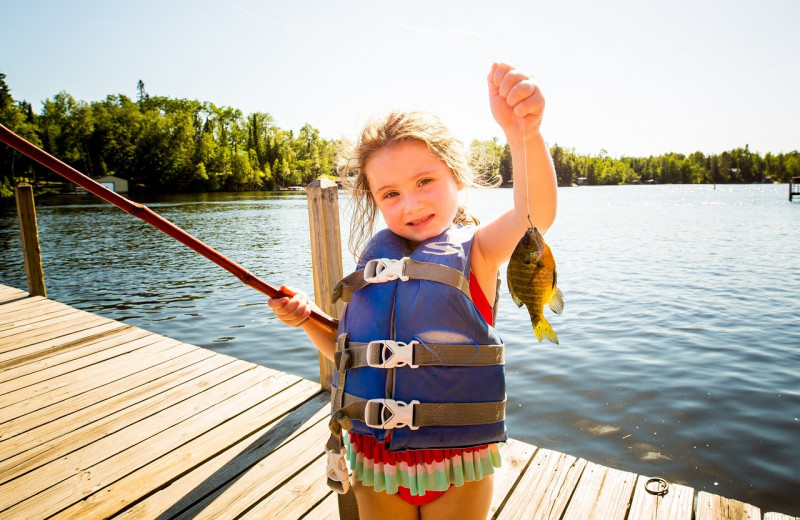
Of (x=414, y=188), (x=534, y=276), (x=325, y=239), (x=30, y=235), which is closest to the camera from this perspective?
(x=534, y=276)

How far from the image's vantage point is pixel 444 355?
1849 mm

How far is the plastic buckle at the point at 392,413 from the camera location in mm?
1772

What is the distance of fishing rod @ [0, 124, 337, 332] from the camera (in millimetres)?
1727

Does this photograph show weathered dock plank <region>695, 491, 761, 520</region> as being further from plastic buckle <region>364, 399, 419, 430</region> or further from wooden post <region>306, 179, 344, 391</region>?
wooden post <region>306, 179, 344, 391</region>

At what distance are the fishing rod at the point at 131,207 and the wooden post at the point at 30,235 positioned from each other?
764cm

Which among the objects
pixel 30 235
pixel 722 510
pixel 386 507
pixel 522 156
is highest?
pixel 522 156

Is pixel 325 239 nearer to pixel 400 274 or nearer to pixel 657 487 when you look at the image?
pixel 400 274

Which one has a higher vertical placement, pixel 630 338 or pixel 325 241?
pixel 325 241

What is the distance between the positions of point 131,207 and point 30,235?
815 cm

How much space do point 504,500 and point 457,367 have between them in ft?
4.86

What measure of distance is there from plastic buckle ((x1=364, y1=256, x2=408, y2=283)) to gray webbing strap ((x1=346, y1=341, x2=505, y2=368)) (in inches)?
10.4

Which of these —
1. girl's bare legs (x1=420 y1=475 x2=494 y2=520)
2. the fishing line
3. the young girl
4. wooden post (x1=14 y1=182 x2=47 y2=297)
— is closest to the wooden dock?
girl's bare legs (x1=420 y1=475 x2=494 y2=520)

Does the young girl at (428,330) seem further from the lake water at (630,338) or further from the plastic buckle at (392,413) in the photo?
the lake water at (630,338)

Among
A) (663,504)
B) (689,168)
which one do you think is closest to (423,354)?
(663,504)
